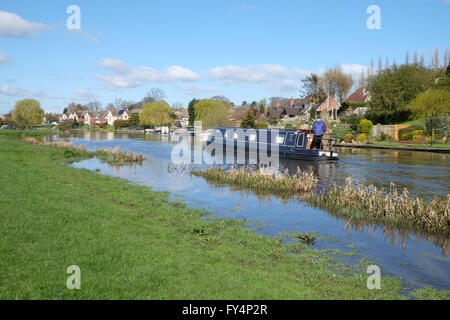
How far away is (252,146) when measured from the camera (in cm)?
3297

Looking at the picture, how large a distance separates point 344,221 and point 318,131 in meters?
17.9

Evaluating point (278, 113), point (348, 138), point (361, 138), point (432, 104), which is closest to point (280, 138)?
point (361, 138)

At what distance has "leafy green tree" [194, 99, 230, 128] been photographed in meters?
63.1

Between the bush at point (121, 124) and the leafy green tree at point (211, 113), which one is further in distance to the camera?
the bush at point (121, 124)

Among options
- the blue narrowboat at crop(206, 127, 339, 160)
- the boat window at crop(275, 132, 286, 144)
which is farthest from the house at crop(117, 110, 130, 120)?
the boat window at crop(275, 132, 286, 144)

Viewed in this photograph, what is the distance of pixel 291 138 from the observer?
29.5 m

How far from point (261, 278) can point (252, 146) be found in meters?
27.5

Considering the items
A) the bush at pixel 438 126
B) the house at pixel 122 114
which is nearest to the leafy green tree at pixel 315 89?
the bush at pixel 438 126

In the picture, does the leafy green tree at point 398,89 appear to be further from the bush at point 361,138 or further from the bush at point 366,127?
the bush at point 361,138

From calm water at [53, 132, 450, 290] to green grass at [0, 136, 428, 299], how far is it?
1.07 meters

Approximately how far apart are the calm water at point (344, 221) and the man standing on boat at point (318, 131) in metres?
4.90

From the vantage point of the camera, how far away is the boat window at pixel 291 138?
95.8 feet

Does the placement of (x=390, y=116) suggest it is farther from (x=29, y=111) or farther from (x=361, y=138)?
(x=29, y=111)

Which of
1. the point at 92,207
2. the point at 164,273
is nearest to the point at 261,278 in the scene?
the point at 164,273
